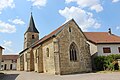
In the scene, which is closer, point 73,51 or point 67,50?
point 67,50

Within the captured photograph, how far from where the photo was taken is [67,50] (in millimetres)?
25438

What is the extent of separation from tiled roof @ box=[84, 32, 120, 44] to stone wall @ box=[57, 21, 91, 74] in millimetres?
5105

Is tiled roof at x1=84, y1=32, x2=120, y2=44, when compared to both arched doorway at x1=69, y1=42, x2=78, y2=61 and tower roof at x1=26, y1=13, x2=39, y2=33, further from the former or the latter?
tower roof at x1=26, y1=13, x2=39, y2=33

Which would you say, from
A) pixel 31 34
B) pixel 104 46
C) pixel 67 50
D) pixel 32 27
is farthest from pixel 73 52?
pixel 32 27

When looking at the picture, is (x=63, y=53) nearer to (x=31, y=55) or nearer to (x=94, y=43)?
(x=94, y=43)

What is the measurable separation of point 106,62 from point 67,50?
7.42 m

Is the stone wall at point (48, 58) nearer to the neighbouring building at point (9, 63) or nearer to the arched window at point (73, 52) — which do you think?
the arched window at point (73, 52)

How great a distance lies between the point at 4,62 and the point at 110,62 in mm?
54389

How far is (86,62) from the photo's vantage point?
89.4 ft

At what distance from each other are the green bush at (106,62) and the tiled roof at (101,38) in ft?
13.4

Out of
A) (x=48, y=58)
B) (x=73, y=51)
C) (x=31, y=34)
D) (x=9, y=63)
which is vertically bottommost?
(x=9, y=63)

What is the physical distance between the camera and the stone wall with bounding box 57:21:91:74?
80.8ft

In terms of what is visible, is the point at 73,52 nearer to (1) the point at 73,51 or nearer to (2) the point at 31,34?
(1) the point at 73,51

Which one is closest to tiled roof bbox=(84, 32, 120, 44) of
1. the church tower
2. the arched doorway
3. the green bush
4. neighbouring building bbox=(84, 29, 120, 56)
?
neighbouring building bbox=(84, 29, 120, 56)
